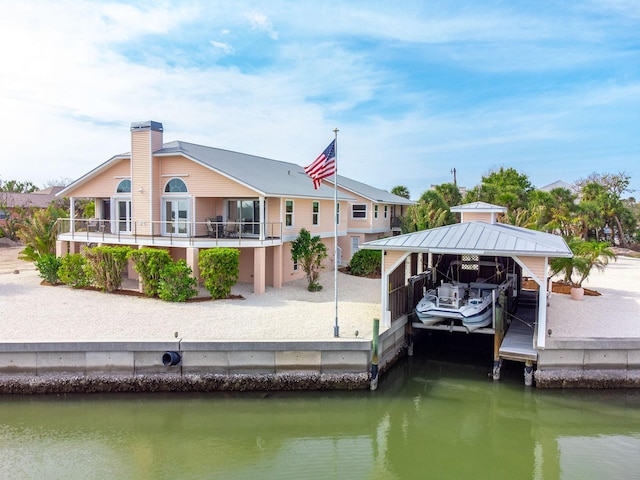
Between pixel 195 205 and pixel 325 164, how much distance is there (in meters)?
10.1

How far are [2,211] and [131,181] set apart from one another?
38021mm

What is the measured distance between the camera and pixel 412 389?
579 inches

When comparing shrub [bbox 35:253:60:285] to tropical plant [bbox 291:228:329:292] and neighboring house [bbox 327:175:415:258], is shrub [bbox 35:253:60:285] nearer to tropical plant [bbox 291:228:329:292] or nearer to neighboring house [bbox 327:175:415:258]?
tropical plant [bbox 291:228:329:292]

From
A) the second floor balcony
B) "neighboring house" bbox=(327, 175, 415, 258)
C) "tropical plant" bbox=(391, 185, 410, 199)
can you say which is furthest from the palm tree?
the second floor balcony

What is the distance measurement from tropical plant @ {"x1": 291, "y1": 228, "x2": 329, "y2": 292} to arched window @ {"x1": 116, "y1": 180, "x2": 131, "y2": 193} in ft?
30.0

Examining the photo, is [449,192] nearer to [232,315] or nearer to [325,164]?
[325,164]

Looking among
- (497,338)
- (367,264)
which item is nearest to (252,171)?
(367,264)

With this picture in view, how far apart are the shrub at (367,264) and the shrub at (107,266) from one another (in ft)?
41.1

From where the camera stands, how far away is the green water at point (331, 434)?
10594mm

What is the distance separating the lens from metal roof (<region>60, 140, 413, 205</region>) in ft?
73.8

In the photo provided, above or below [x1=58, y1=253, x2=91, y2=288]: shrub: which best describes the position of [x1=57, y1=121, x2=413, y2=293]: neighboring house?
above

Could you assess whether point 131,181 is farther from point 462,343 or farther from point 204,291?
point 462,343

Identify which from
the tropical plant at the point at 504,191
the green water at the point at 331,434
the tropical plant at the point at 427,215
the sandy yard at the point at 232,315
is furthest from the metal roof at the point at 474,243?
the tropical plant at the point at 504,191

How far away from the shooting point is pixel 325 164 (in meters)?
15.7
